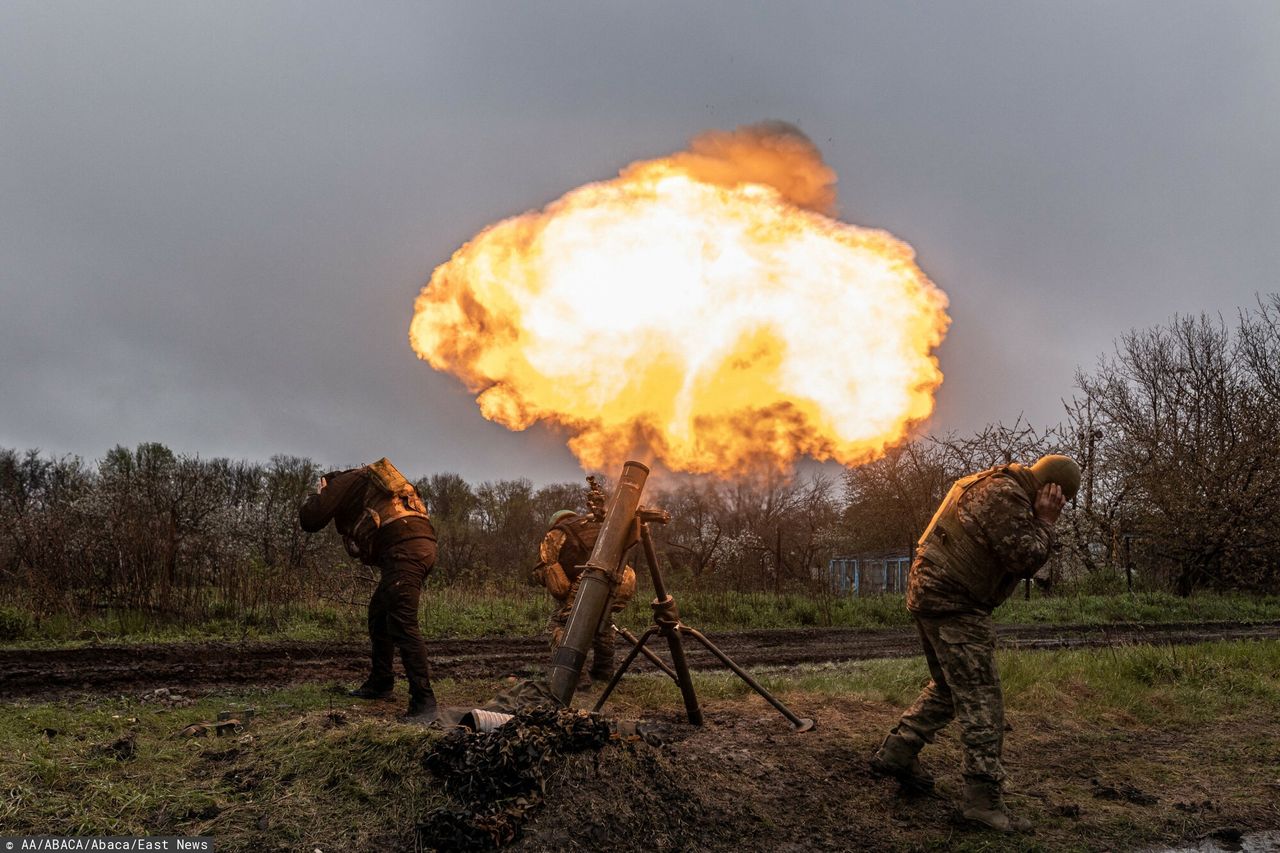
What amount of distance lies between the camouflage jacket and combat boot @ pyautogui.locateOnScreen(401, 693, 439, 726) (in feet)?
13.5

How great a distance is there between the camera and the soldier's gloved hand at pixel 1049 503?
217 inches

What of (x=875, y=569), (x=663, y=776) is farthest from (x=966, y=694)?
(x=875, y=569)

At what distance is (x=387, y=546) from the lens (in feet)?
24.9

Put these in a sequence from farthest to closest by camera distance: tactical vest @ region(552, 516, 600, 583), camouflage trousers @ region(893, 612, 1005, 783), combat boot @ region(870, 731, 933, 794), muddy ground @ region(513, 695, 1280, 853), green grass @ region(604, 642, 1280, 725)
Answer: tactical vest @ region(552, 516, 600, 583) < green grass @ region(604, 642, 1280, 725) < combat boot @ region(870, 731, 933, 794) < camouflage trousers @ region(893, 612, 1005, 783) < muddy ground @ region(513, 695, 1280, 853)

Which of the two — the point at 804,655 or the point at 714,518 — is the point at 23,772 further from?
the point at 714,518

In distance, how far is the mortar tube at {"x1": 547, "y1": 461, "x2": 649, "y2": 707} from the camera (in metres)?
5.81

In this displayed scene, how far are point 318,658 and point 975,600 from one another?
27.2ft

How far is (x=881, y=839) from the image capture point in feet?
16.6

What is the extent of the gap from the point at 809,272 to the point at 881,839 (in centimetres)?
572

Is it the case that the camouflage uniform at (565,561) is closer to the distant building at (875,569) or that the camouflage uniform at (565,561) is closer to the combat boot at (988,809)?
the combat boot at (988,809)

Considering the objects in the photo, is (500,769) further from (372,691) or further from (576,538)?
(576,538)

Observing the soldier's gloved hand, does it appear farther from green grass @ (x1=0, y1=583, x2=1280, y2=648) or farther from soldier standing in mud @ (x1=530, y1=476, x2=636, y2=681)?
green grass @ (x1=0, y1=583, x2=1280, y2=648)

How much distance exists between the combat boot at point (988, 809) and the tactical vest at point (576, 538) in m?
4.76

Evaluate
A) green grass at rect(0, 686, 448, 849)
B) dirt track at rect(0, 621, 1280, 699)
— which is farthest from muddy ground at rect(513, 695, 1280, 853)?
dirt track at rect(0, 621, 1280, 699)
